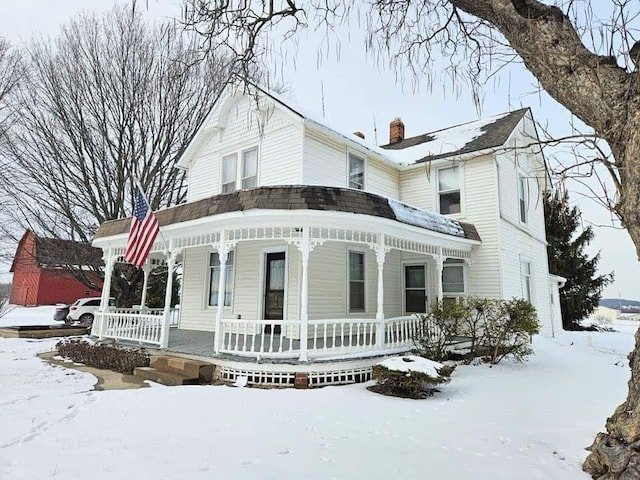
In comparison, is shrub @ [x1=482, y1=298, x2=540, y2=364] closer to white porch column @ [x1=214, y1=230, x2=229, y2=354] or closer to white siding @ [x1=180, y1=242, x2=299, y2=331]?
white siding @ [x1=180, y1=242, x2=299, y2=331]

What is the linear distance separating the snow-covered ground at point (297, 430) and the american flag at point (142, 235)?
257 cm

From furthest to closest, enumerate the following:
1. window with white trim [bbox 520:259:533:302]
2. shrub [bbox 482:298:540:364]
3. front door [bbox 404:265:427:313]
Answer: window with white trim [bbox 520:259:533:302] → front door [bbox 404:265:427:313] → shrub [bbox 482:298:540:364]

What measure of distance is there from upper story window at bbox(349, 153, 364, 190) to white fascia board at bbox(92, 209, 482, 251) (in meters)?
3.12

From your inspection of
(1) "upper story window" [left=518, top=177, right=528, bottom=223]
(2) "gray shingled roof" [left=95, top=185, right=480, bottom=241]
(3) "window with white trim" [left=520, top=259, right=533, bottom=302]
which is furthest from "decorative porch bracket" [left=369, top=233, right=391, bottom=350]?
(1) "upper story window" [left=518, top=177, right=528, bottom=223]

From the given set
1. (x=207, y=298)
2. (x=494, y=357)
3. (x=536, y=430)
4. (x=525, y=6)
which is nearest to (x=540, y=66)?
(x=525, y=6)

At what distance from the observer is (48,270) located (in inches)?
698

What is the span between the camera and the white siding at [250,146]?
1059cm

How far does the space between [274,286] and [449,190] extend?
6.38 m

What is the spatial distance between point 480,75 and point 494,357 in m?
6.78

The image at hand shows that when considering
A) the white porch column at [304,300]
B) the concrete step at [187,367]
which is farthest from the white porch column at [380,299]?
the concrete step at [187,367]

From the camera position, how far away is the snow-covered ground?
3.58 m

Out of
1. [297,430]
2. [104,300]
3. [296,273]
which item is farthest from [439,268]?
[104,300]

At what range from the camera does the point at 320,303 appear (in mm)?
10016

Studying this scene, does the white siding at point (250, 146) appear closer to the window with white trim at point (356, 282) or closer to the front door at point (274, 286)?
the front door at point (274, 286)
